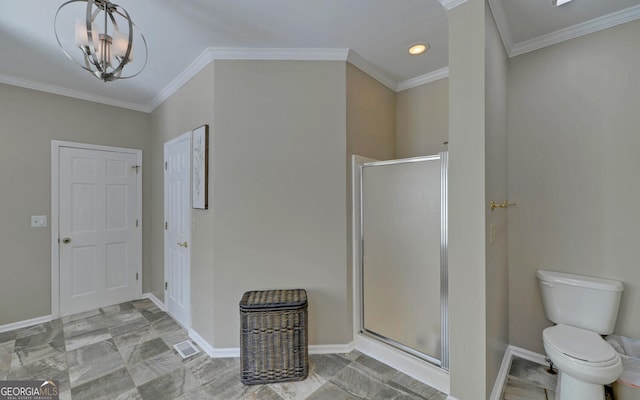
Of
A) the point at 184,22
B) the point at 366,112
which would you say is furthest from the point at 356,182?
the point at 184,22

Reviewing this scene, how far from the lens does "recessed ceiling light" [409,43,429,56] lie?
2188 mm

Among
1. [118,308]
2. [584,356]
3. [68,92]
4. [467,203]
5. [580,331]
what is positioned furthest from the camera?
[118,308]

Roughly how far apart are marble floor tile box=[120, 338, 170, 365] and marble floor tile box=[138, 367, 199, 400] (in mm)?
395

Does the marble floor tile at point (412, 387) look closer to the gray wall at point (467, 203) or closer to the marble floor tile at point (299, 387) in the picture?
the gray wall at point (467, 203)

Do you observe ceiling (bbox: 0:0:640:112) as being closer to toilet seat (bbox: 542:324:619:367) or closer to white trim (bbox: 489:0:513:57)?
white trim (bbox: 489:0:513:57)

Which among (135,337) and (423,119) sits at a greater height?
(423,119)

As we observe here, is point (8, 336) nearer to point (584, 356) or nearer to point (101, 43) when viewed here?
point (101, 43)

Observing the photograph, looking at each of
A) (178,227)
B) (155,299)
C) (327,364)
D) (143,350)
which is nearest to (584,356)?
(327,364)

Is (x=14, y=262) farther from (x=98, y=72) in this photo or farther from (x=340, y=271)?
(x=340, y=271)

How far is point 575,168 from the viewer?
1981 millimetres

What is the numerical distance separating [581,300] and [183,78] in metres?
3.86

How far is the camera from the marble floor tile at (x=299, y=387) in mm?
1793

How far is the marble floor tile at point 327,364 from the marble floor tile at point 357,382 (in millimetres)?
51

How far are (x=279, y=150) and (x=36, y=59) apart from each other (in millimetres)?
2375
